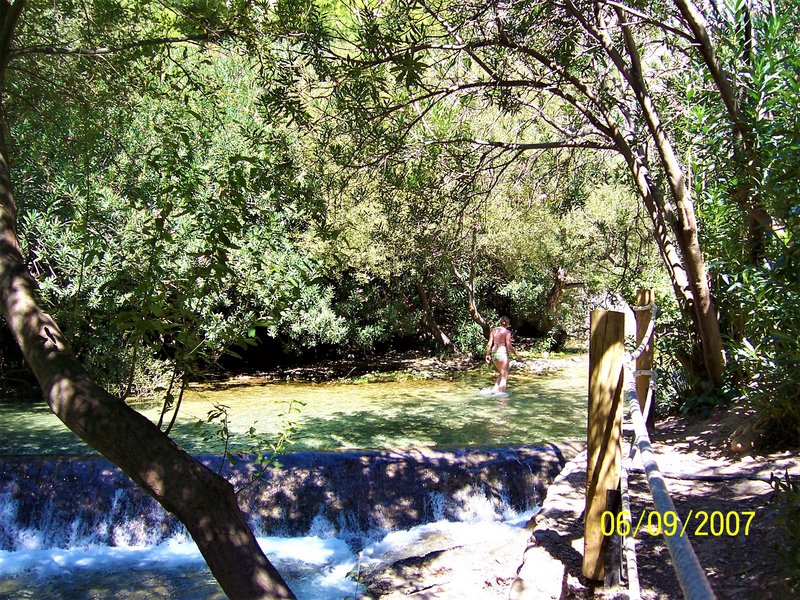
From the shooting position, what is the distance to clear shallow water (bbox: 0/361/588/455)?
975 centimetres

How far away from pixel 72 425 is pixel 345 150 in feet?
18.9

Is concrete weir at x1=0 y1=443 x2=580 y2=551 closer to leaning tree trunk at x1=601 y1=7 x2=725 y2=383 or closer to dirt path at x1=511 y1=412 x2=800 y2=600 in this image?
dirt path at x1=511 y1=412 x2=800 y2=600

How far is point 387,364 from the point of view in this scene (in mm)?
19125

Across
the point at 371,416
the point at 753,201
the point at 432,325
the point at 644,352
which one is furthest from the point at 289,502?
the point at 432,325

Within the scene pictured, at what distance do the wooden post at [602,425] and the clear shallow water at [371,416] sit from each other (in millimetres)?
4561

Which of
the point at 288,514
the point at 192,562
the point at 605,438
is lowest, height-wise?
the point at 192,562

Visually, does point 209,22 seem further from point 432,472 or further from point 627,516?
point 432,472

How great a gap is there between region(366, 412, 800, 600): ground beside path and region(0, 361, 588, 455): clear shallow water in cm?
268

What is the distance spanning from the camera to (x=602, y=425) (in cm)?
360

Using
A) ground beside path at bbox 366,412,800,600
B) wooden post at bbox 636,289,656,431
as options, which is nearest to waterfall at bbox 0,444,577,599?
ground beside path at bbox 366,412,800,600

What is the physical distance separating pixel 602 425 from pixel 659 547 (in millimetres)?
1186

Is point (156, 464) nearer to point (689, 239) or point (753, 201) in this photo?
point (753, 201)

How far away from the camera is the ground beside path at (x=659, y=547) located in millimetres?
3672

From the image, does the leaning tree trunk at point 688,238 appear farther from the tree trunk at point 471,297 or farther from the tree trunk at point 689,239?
the tree trunk at point 471,297
